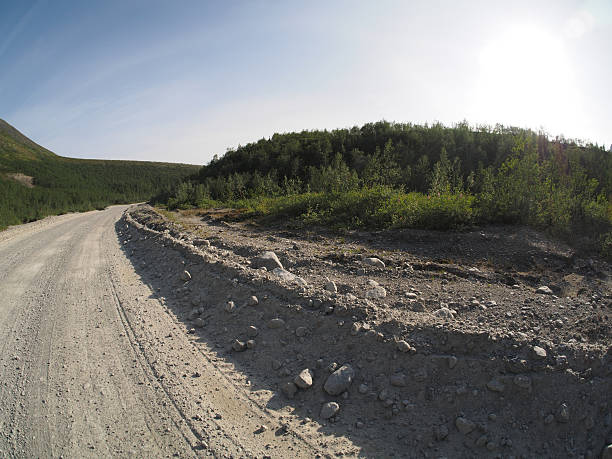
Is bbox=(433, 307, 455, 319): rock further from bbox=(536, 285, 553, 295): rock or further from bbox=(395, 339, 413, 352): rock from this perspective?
bbox=(536, 285, 553, 295): rock

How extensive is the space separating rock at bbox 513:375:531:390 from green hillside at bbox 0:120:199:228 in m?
23.5

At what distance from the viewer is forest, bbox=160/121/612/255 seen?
21.9 ft

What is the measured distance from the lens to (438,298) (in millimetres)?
3951

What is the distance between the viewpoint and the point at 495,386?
7.95 ft

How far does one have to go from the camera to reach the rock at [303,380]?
9.26 feet

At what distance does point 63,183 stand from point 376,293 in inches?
1987

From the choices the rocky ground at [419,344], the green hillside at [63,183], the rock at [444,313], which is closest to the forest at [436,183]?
the rocky ground at [419,344]

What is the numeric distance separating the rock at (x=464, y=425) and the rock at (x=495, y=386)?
0.31m

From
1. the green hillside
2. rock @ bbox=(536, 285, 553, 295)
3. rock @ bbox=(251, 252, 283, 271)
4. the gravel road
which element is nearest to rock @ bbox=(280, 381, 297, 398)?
the gravel road

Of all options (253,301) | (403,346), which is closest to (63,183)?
(253,301)

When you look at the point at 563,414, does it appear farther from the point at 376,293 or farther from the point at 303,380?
the point at 376,293

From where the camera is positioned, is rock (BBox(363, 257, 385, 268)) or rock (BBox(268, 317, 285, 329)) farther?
rock (BBox(363, 257, 385, 268))

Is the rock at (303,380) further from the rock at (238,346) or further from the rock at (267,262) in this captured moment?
the rock at (267,262)

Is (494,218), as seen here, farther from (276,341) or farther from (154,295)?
(154,295)
